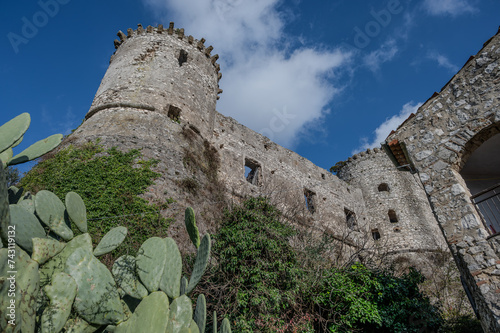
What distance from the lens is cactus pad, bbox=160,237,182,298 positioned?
2.15 meters

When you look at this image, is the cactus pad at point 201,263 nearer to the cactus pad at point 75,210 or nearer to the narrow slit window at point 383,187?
the cactus pad at point 75,210

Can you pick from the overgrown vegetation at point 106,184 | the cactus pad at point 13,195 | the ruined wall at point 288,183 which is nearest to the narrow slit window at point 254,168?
the ruined wall at point 288,183

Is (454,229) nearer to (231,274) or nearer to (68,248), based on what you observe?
(231,274)

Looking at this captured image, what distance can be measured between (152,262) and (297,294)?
14.8 feet

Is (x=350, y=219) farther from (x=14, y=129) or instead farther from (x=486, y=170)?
(x=14, y=129)

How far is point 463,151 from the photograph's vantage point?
4.65m

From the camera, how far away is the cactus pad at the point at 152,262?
2104mm

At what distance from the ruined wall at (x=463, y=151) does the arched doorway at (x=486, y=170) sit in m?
0.27

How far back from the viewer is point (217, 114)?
12594 mm

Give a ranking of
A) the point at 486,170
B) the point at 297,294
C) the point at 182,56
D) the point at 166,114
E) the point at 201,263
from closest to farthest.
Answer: the point at 201,263, the point at 486,170, the point at 297,294, the point at 166,114, the point at 182,56

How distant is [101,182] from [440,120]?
6.65 meters

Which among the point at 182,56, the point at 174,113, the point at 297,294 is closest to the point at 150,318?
the point at 297,294

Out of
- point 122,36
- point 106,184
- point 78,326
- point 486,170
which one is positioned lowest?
point 78,326

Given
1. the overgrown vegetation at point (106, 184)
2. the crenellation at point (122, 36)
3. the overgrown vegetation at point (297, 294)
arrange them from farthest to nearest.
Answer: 1. the crenellation at point (122, 36)
2. the overgrown vegetation at point (106, 184)
3. the overgrown vegetation at point (297, 294)
